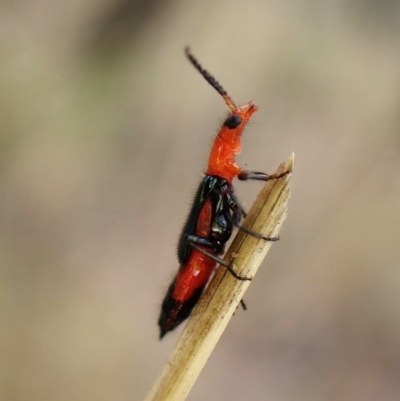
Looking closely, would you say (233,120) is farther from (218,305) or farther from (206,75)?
(218,305)

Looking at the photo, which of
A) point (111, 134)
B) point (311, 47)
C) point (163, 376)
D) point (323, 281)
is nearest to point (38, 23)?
point (111, 134)

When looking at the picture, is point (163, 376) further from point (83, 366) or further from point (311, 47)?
point (311, 47)

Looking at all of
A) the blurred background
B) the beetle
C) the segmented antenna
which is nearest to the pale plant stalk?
the beetle

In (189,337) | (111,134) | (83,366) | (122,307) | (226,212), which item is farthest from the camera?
(111,134)

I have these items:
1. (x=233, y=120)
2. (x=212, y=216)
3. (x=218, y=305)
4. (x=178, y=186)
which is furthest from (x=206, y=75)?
(x=178, y=186)

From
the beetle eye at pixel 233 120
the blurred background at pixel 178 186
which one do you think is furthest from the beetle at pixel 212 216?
the blurred background at pixel 178 186

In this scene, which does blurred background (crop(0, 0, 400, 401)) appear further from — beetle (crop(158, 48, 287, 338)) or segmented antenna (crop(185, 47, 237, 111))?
segmented antenna (crop(185, 47, 237, 111))
